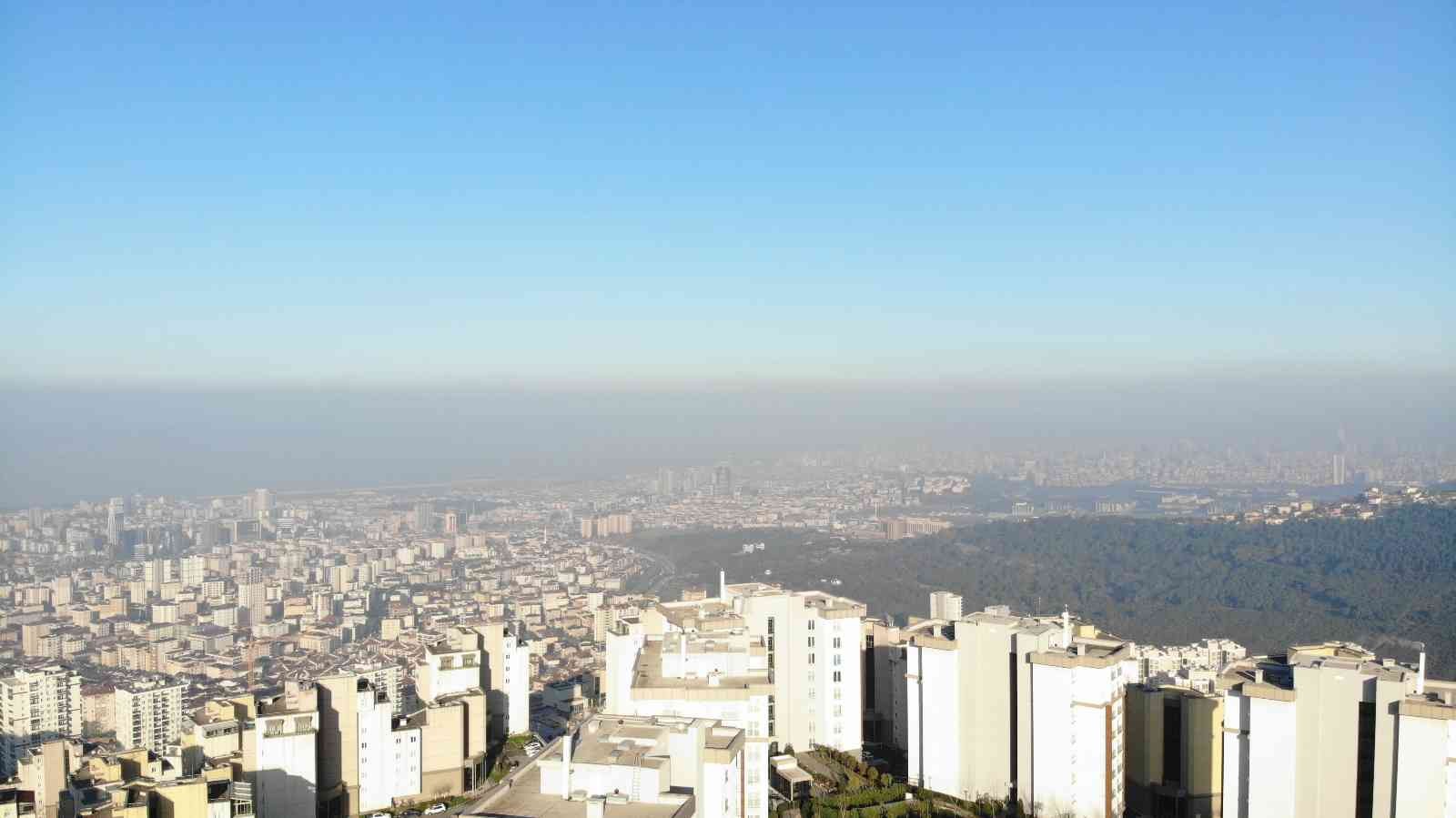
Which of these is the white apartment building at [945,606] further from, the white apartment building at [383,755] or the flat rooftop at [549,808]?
the flat rooftop at [549,808]

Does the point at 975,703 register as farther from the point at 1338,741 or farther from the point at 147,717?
the point at 147,717

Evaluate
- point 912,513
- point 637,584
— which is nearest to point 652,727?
point 637,584

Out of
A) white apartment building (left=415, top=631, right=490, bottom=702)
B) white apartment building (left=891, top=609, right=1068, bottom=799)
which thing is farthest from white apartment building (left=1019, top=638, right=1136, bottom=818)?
white apartment building (left=415, top=631, right=490, bottom=702)

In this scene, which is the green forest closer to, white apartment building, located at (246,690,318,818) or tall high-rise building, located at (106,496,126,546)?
tall high-rise building, located at (106,496,126,546)

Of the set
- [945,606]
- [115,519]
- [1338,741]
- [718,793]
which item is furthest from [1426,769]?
[115,519]

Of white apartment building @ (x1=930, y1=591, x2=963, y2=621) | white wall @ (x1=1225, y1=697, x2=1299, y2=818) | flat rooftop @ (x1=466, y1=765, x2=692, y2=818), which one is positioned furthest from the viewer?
white apartment building @ (x1=930, y1=591, x2=963, y2=621)

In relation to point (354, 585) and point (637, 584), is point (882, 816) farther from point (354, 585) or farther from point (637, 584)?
point (354, 585)

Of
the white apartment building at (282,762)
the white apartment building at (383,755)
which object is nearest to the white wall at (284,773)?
the white apartment building at (282,762)
